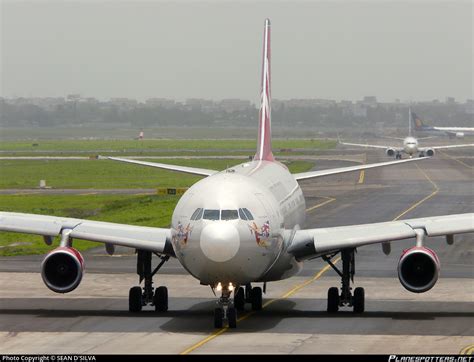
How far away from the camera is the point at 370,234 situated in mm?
33344

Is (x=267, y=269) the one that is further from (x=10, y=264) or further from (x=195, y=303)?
(x=10, y=264)

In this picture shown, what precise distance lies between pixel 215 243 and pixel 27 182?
3363 inches

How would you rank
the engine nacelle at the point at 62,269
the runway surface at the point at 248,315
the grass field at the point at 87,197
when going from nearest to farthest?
the runway surface at the point at 248,315
the engine nacelle at the point at 62,269
the grass field at the point at 87,197

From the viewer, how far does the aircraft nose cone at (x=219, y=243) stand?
2875 centimetres

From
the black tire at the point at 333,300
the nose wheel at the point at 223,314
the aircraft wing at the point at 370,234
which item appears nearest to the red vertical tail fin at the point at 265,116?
the aircraft wing at the point at 370,234

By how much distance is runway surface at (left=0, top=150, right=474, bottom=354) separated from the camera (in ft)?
91.5

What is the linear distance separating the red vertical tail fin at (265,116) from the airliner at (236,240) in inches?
223

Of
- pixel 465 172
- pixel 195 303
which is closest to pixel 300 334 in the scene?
pixel 195 303

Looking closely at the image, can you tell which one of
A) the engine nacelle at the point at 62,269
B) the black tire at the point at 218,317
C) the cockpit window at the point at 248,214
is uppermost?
the cockpit window at the point at 248,214

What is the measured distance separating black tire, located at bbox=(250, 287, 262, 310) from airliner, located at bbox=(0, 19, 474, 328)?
0.03m

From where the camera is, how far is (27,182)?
111688 mm

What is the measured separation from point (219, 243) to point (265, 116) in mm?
16113

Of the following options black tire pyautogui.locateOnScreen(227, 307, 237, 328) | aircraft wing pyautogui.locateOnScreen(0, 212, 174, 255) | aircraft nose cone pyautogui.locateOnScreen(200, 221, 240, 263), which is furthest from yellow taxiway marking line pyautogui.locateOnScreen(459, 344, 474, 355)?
aircraft wing pyautogui.locateOnScreen(0, 212, 174, 255)

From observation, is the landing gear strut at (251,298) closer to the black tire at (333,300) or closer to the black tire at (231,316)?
the black tire at (333,300)
